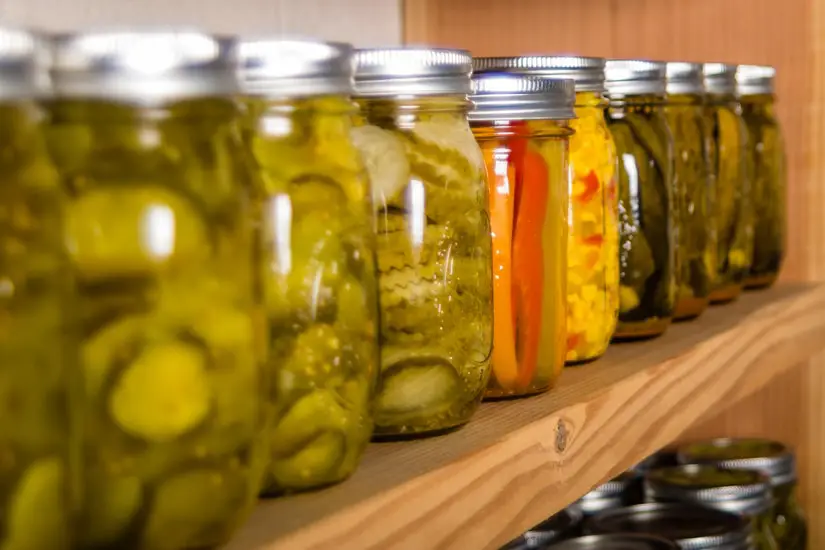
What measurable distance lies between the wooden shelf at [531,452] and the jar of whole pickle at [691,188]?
0.03 meters

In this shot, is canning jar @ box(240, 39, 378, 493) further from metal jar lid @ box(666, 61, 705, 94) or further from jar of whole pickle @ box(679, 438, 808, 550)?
jar of whole pickle @ box(679, 438, 808, 550)

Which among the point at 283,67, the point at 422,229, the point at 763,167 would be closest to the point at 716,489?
the point at 763,167

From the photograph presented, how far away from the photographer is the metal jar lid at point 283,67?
0.50 meters

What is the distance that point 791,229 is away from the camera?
4.75 ft

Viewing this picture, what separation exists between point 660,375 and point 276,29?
45 centimetres

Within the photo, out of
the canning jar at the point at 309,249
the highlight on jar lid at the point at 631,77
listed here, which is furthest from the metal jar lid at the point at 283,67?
the highlight on jar lid at the point at 631,77

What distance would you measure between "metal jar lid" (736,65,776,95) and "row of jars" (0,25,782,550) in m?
0.39

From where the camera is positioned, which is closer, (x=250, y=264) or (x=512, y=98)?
(x=250, y=264)

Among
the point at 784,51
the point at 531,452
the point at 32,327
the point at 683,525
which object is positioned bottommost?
the point at 683,525

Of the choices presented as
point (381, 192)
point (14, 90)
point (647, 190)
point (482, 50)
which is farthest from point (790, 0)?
point (14, 90)

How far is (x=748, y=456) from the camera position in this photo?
1378 mm

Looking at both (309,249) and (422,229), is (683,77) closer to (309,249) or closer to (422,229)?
(422,229)

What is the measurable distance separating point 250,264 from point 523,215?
0.93 ft

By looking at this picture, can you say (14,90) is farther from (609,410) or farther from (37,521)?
(609,410)
